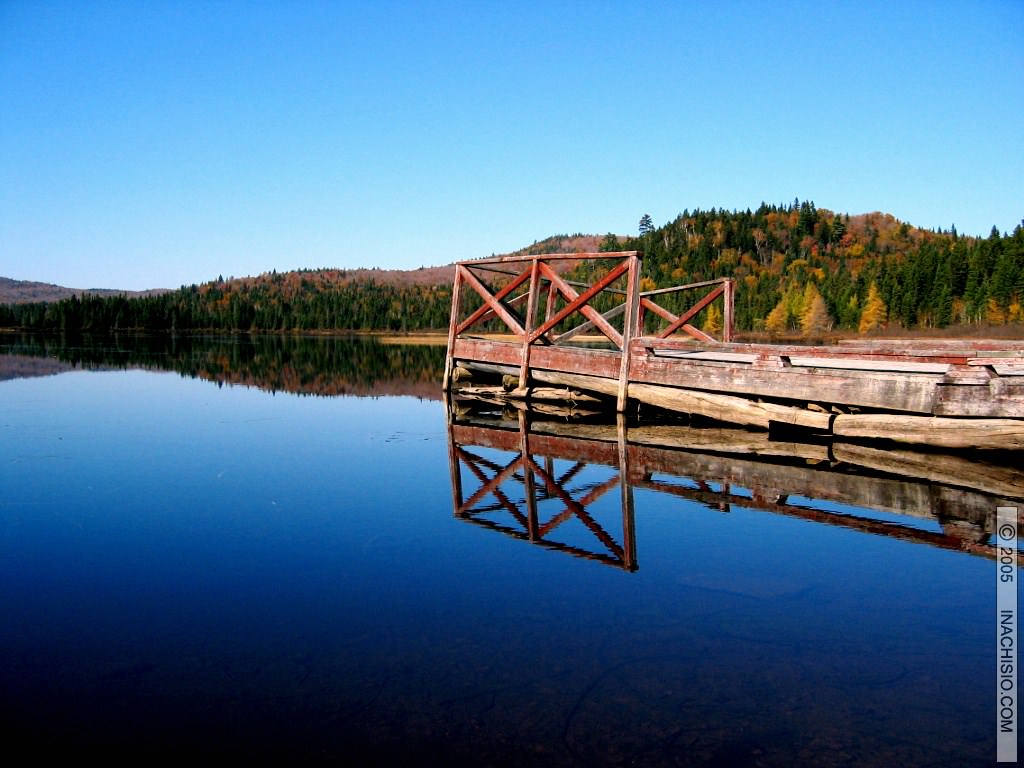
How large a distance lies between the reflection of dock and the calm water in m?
0.09

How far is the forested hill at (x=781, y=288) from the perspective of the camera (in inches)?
4218

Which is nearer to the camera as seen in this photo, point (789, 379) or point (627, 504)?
point (627, 504)

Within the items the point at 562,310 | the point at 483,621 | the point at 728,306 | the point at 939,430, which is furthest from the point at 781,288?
the point at 483,621

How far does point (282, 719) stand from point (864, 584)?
5.01 meters

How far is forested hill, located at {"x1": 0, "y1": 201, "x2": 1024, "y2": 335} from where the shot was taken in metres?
107

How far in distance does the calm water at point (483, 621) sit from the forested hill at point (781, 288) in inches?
4171

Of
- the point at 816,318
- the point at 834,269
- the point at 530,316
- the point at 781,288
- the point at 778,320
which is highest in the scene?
the point at 834,269

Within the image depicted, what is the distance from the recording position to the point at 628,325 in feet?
58.1

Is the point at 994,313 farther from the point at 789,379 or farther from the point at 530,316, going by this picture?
the point at 789,379

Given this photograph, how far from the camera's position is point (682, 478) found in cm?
1113

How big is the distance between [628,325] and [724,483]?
751 centimetres

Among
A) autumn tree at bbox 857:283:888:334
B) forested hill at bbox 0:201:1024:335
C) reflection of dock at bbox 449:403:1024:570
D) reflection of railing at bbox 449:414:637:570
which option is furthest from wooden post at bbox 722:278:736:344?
autumn tree at bbox 857:283:888:334

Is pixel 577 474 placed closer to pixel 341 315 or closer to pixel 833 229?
pixel 341 315

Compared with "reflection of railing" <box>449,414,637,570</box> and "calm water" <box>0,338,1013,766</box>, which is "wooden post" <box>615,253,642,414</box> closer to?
"reflection of railing" <box>449,414,637,570</box>
